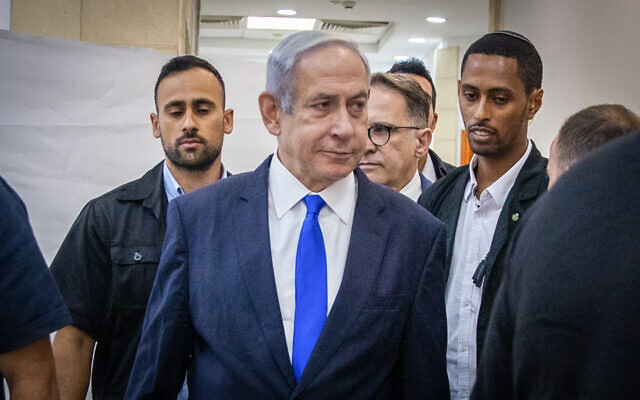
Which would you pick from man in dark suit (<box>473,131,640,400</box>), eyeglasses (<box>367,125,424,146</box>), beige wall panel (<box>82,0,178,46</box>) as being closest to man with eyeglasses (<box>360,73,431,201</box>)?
eyeglasses (<box>367,125,424,146</box>)

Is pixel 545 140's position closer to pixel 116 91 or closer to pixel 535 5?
pixel 535 5

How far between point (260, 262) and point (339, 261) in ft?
0.60

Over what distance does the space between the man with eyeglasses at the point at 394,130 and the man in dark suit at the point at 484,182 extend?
41cm

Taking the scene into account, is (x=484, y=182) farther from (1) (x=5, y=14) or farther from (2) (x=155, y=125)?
(1) (x=5, y=14)


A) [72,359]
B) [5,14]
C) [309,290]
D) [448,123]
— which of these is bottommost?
[72,359]

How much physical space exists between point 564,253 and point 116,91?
9.56 feet

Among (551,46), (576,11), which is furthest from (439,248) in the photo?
(551,46)

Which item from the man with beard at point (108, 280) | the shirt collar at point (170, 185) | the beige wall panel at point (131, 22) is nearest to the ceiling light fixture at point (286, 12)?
the beige wall panel at point (131, 22)

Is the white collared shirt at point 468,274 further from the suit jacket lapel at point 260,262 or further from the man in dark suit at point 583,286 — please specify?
the man in dark suit at point 583,286

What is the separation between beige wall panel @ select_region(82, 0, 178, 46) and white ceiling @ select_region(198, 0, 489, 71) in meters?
3.10

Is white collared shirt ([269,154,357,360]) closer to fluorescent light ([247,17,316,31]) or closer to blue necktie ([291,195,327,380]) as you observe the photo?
blue necktie ([291,195,327,380])

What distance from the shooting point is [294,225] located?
5.42ft

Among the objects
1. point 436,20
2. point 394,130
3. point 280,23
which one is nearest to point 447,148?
point 436,20

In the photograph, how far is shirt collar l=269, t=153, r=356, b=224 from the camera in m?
1.67
